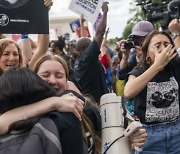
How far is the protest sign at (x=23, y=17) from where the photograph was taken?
3588 millimetres

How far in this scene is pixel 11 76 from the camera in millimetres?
1885

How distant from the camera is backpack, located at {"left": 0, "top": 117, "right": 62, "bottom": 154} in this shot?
170cm

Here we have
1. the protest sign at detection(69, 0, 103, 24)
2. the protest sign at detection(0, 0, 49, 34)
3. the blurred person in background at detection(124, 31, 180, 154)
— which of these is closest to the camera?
the blurred person in background at detection(124, 31, 180, 154)

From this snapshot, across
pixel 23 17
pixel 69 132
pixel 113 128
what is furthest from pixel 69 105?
pixel 23 17

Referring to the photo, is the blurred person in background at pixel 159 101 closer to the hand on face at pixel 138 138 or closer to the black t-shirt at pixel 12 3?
the hand on face at pixel 138 138

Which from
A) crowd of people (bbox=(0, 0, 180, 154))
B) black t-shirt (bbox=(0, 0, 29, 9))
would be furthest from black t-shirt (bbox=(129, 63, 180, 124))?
black t-shirt (bbox=(0, 0, 29, 9))

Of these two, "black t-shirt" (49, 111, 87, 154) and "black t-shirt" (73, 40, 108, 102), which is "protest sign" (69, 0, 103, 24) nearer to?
"black t-shirt" (73, 40, 108, 102)

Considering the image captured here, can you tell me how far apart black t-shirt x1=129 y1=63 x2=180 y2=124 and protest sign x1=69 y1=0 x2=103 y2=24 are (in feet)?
6.46

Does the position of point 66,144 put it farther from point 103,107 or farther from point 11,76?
point 103,107

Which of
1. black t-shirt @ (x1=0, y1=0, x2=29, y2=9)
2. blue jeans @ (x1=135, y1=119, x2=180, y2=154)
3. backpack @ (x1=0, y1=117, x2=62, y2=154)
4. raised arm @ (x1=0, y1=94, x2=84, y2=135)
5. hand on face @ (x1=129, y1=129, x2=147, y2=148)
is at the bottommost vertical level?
blue jeans @ (x1=135, y1=119, x2=180, y2=154)

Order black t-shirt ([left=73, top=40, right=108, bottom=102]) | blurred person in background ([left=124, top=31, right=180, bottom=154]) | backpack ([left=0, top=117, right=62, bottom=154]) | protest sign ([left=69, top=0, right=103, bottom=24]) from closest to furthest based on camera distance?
backpack ([left=0, top=117, right=62, bottom=154]), blurred person in background ([left=124, top=31, right=180, bottom=154]), black t-shirt ([left=73, top=40, right=108, bottom=102]), protest sign ([left=69, top=0, right=103, bottom=24])

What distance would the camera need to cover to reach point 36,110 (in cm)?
186

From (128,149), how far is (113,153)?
0.08 m

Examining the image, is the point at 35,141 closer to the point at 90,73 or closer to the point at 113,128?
the point at 113,128
